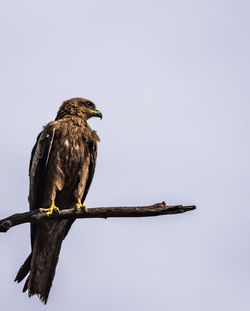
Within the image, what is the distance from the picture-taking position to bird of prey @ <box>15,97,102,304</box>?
419 inches

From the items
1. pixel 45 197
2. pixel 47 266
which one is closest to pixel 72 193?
pixel 45 197

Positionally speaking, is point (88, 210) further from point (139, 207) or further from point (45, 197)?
point (45, 197)

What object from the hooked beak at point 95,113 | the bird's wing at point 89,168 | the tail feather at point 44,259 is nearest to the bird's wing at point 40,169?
the tail feather at point 44,259

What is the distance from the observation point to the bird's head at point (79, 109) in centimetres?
1201

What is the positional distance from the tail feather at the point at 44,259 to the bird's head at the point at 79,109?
2252 millimetres

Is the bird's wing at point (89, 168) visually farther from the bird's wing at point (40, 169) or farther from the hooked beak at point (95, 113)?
the hooked beak at point (95, 113)

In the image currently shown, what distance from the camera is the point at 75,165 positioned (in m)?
10.8

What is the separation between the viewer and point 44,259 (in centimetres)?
1094

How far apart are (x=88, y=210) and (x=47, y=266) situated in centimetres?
239

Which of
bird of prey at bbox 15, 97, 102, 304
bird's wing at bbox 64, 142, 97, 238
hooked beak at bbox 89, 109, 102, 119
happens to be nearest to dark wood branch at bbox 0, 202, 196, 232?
bird of prey at bbox 15, 97, 102, 304

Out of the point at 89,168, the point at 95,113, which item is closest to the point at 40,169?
the point at 89,168

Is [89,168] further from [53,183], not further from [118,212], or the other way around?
[118,212]

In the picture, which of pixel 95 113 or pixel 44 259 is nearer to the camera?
pixel 44 259

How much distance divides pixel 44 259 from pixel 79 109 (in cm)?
311
